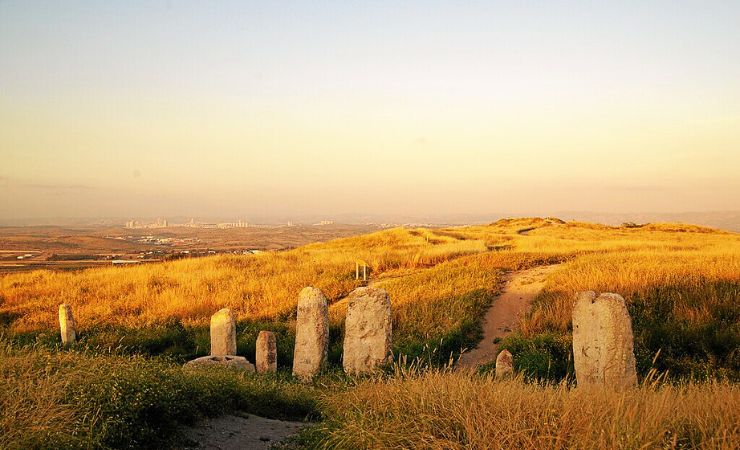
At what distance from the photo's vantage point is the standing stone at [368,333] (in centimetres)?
1166

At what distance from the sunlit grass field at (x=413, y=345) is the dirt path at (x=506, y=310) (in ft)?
1.27

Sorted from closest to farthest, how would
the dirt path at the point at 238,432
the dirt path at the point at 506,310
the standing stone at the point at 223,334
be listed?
the dirt path at the point at 238,432, the standing stone at the point at 223,334, the dirt path at the point at 506,310

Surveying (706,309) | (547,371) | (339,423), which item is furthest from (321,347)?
(706,309)

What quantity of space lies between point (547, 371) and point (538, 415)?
6.17 m

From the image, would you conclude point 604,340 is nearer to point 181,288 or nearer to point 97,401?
point 97,401

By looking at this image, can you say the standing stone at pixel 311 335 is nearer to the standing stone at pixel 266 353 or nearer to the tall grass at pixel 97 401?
the standing stone at pixel 266 353

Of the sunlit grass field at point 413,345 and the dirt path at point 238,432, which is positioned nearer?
the sunlit grass field at point 413,345

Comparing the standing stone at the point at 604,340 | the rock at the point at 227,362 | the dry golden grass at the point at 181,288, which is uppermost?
the standing stone at the point at 604,340

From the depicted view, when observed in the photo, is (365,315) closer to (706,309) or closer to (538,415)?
(538,415)

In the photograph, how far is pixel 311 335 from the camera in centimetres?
1227

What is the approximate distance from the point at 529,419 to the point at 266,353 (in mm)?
8240

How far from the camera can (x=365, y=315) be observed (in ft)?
38.8

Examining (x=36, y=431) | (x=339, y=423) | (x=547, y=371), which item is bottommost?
(x=547, y=371)

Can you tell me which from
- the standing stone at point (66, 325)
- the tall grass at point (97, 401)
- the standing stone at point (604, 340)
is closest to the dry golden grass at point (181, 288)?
the standing stone at point (66, 325)
